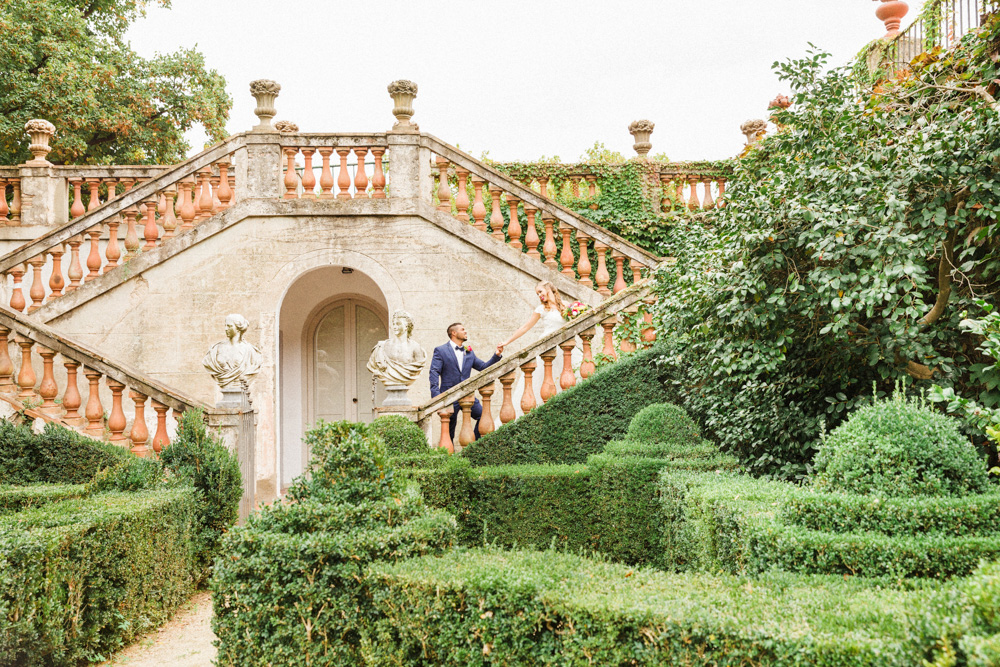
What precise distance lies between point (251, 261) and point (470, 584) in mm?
8420

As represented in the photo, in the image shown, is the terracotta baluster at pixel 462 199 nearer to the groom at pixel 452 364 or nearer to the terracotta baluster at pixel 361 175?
the terracotta baluster at pixel 361 175

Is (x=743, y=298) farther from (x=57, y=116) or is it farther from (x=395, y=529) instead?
(x=57, y=116)

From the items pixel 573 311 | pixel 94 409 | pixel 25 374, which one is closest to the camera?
pixel 94 409

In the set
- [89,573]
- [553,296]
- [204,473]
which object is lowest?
[89,573]

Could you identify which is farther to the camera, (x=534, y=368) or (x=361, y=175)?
(x=361, y=175)

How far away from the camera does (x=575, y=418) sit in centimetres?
819

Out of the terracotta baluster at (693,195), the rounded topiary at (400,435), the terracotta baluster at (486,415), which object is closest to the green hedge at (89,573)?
the rounded topiary at (400,435)

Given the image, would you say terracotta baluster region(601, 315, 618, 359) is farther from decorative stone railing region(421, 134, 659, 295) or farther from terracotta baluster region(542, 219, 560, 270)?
terracotta baluster region(542, 219, 560, 270)

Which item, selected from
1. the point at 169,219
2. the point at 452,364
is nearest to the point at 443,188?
the point at 452,364

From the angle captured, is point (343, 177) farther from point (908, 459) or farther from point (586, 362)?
point (908, 459)

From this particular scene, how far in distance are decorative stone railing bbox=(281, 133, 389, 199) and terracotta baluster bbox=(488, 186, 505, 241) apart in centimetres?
158

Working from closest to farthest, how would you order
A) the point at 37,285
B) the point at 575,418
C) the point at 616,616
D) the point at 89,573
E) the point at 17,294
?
1. the point at 616,616
2. the point at 89,573
3. the point at 575,418
4. the point at 17,294
5. the point at 37,285

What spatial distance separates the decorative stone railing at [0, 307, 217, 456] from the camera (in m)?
8.37

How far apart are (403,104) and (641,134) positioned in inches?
155
